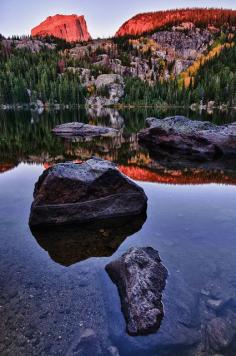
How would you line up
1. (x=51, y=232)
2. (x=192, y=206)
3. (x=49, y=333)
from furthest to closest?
(x=192, y=206) < (x=51, y=232) < (x=49, y=333)

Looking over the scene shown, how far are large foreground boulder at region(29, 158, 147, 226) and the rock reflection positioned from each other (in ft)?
1.34

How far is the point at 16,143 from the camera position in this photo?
1204 inches

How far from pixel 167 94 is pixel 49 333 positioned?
172 meters

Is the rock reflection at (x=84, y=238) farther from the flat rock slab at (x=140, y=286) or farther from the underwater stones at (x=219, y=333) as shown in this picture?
the underwater stones at (x=219, y=333)

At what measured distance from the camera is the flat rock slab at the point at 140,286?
6133 millimetres

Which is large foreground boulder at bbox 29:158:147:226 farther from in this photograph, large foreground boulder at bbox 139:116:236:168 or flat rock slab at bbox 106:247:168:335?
large foreground boulder at bbox 139:116:236:168

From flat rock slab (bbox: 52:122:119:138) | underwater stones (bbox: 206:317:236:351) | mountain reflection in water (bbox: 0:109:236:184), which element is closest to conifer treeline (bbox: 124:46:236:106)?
flat rock slab (bbox: 52:122:119:138)

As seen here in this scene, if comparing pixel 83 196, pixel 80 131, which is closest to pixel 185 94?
pixel 80 131

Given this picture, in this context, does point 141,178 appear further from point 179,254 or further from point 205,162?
point 179,254

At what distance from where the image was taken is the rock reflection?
9148 millimetres

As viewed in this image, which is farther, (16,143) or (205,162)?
(16,143)

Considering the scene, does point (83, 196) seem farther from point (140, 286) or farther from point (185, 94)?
point (185, 94)

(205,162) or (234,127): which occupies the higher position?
(234,127)

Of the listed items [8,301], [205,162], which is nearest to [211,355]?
[8,301]
